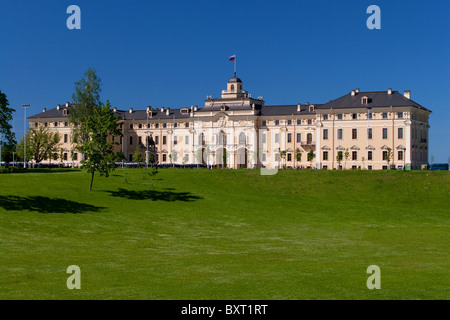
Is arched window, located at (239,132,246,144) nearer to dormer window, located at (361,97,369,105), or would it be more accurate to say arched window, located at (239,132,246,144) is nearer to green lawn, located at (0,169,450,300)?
dormer window, located at (361,97,369,105)

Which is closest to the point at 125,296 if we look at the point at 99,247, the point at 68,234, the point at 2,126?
the point at 99,247

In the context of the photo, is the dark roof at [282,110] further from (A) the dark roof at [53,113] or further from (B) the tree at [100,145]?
(B) the tree at [100,145]

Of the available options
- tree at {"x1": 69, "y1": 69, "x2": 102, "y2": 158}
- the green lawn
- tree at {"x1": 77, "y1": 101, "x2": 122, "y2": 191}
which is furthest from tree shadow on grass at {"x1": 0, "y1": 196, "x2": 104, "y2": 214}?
tree at {"x1": 69, "y1": 69, "x2": 102, "y2": 158}

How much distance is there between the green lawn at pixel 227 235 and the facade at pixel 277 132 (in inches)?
1387

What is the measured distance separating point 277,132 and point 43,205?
83830 millimetres

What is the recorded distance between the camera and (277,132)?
421ft

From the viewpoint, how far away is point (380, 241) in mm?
35812

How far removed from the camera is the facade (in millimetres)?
114375

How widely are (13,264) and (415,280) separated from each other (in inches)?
665

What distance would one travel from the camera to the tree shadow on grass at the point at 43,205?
158ft

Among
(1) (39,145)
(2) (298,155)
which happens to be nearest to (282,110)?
(2) (298,155)

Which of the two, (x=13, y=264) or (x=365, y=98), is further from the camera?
(x=365, y=98)

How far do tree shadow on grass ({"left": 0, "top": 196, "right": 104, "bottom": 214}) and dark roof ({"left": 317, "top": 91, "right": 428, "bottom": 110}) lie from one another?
7681cm
